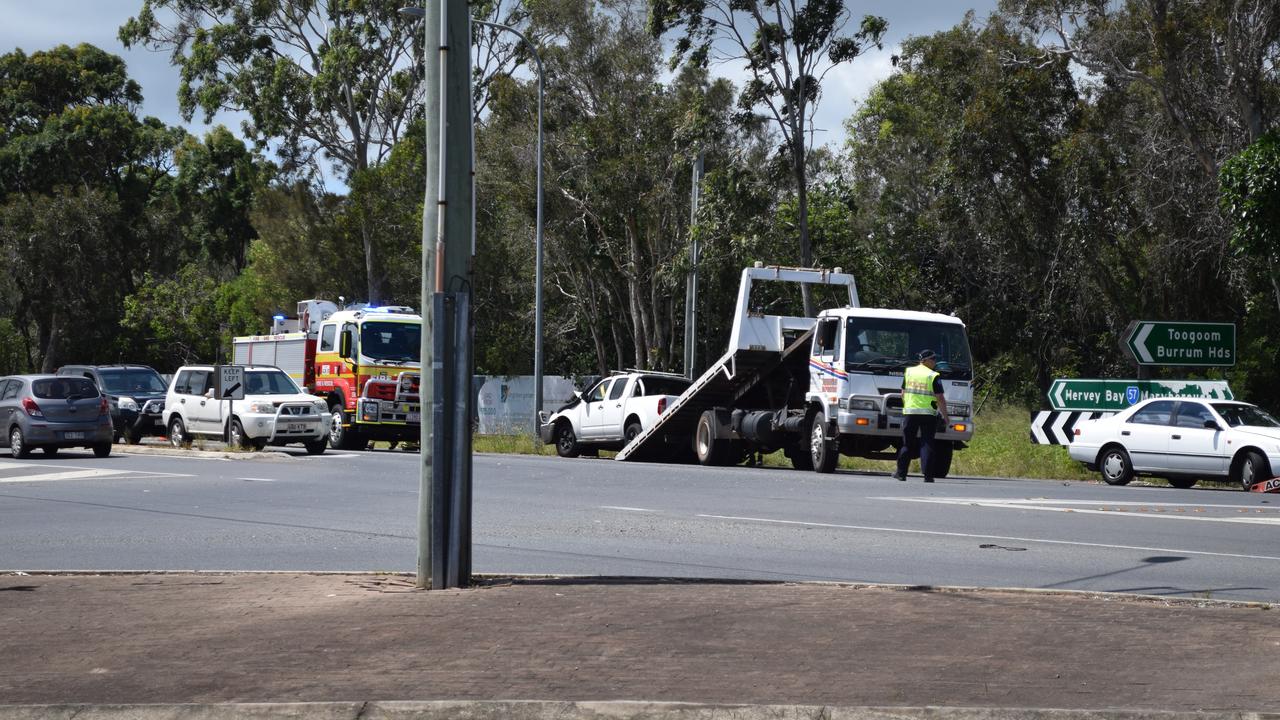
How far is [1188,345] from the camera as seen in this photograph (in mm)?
24625

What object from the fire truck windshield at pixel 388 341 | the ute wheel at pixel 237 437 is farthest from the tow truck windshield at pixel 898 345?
the ute wheel at pixel 237 437

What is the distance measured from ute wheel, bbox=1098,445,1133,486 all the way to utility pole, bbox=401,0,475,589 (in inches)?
638

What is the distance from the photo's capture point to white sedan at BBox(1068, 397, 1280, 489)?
20688 mm

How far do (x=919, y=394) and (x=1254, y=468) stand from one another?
5285 millimetres

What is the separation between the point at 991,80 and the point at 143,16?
31.7 m

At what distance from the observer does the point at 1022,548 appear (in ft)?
39.1

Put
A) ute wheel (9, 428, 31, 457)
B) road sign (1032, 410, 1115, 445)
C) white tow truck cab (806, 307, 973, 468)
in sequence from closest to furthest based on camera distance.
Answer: white tow truck cab (806, 307, 973, 468), ute wheel (9, 428, 31, 457), road sign (1032, 410, 1115, 445)

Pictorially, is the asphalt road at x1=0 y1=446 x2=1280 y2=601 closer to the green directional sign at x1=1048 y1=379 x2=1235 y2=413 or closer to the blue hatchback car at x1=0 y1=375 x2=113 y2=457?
the blue hatchback car at x1=0 y1=375 x2=113 y2=457

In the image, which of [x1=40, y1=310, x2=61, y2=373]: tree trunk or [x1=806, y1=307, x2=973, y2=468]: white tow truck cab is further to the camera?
[x1=40, y1=310, x2=61, y2=373]: tree trunk

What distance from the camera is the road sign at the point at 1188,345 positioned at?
80.3 ft

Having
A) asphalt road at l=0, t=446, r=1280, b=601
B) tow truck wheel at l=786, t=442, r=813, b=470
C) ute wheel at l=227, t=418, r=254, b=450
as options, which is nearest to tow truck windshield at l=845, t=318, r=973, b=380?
asphalt road at l=0, t=446, r=1280, b=601

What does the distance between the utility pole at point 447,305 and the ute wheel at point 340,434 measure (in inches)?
881

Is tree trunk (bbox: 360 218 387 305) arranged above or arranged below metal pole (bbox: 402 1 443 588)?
above

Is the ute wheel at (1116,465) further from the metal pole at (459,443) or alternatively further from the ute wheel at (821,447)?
the metal pole at (459,443)
